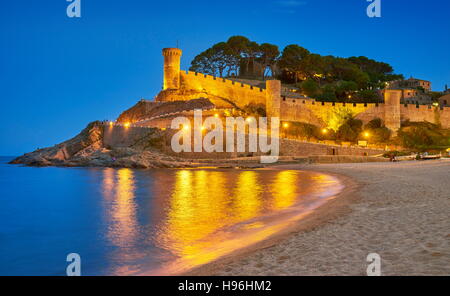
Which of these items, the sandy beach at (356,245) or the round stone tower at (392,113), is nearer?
the sandy beach at (356,245)

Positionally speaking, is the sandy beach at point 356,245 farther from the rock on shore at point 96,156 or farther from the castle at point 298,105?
the castle at point 298,105

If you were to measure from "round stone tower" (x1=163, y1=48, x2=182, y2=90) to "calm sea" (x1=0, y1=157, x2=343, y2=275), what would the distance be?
100 ft

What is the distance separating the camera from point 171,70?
4266 cm

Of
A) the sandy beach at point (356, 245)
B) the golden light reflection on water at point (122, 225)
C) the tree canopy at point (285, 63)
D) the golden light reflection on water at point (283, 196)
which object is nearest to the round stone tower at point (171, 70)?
the tree canopy at point (285, 63)

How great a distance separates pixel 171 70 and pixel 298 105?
52.9 feet

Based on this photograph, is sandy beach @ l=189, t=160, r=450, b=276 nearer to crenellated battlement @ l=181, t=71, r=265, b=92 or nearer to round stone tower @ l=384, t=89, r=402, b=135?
round stone tower @ l=384, t=89, r=402, b=135

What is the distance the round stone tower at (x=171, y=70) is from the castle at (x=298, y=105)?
1836 millimetres

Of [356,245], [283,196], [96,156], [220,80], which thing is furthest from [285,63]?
[356,245]

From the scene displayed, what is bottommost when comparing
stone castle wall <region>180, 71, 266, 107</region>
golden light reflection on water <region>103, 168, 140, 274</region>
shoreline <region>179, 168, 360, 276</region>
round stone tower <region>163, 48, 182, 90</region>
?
golden light reflection on water <region>103, 168, 140, 274</region>

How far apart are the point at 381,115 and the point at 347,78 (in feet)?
59.8

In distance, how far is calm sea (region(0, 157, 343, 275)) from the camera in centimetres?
506

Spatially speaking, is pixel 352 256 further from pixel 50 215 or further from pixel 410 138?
pixel 410 138

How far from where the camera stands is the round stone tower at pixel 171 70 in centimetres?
4262

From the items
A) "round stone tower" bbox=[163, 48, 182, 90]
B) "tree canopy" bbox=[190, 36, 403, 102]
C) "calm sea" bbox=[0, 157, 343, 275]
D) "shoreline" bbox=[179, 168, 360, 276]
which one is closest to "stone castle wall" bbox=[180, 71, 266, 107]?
"round stone tower" bbox=[163, 48, 182, 90]
